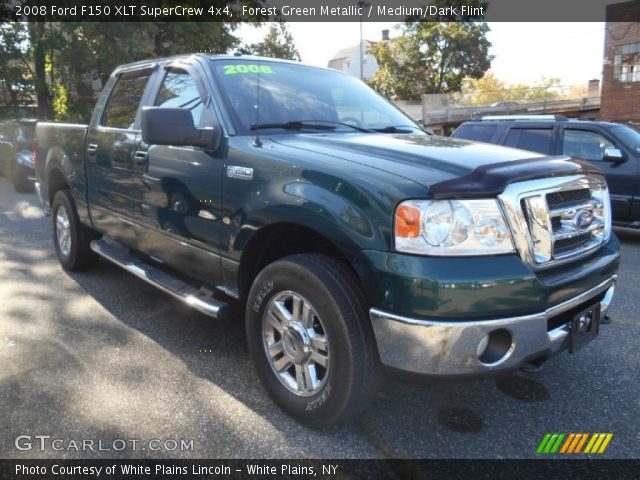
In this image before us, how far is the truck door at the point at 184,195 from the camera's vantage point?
9.90 ft

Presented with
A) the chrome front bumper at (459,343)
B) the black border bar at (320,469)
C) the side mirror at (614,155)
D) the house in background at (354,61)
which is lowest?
the black border bar at (320,469)

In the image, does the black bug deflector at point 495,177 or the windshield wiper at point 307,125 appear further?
the windshield wiper at point 307,125

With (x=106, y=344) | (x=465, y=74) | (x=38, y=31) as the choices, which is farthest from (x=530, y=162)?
(x=465, y=74)

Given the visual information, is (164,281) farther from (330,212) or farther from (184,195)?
(330,212)

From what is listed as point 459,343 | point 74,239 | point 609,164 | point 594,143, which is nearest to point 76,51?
point 74,239

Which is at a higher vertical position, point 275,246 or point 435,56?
point 435,56

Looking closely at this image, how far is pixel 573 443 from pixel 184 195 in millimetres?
2471

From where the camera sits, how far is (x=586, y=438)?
2543 mm

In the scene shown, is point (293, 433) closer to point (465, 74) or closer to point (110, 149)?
point (110, 149)

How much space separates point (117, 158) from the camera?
394cm

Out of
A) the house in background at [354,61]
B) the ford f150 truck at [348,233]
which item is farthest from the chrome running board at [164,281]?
the house in background at [354,61]

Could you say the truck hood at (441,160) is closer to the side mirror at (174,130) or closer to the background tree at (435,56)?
the side mirror at (174,130)

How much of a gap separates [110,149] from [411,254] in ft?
9.38
